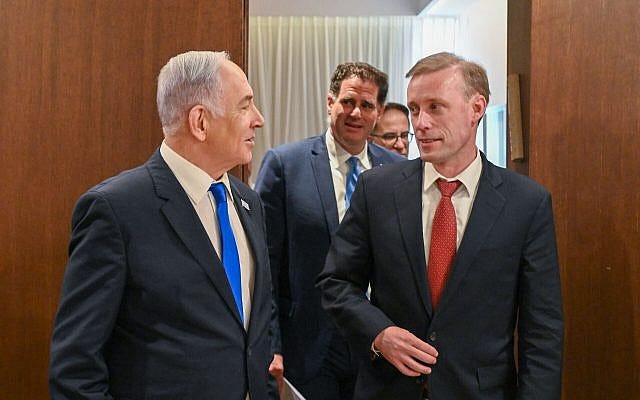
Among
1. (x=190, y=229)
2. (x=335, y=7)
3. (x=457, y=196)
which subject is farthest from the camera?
(x=335, y=7)

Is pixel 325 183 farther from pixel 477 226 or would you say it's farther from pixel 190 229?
pixel 190 229

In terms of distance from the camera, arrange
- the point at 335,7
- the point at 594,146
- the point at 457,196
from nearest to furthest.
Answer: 1. the point at 457,196
2. the point at 594,146
3. the point at 335,7

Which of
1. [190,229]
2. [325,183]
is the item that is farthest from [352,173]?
[190,229]

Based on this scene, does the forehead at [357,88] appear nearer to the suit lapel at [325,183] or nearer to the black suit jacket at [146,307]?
the suit lapel at [325,183]

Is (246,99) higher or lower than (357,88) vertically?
lower

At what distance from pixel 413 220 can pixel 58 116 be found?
1.24m

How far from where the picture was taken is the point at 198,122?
1.94 meters

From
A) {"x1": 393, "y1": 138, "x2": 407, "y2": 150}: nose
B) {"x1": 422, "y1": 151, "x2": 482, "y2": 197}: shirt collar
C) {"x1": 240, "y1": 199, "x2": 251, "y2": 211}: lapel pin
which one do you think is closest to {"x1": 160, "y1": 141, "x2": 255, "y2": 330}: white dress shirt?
{"x1": 240, "y1": 199, "x2": 251, "y2": 211}: lapel pin

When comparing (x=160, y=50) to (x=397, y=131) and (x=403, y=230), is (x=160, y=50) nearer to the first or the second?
(x=403, y=230)

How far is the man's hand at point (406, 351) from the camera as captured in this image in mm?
2027

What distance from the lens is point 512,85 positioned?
9.49 feet

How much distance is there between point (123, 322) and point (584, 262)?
5.61ft

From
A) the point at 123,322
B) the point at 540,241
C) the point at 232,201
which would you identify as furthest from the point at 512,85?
the point at 123,322

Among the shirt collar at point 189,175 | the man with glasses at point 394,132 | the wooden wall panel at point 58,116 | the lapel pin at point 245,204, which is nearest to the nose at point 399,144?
the man with glasses at point 394,132
